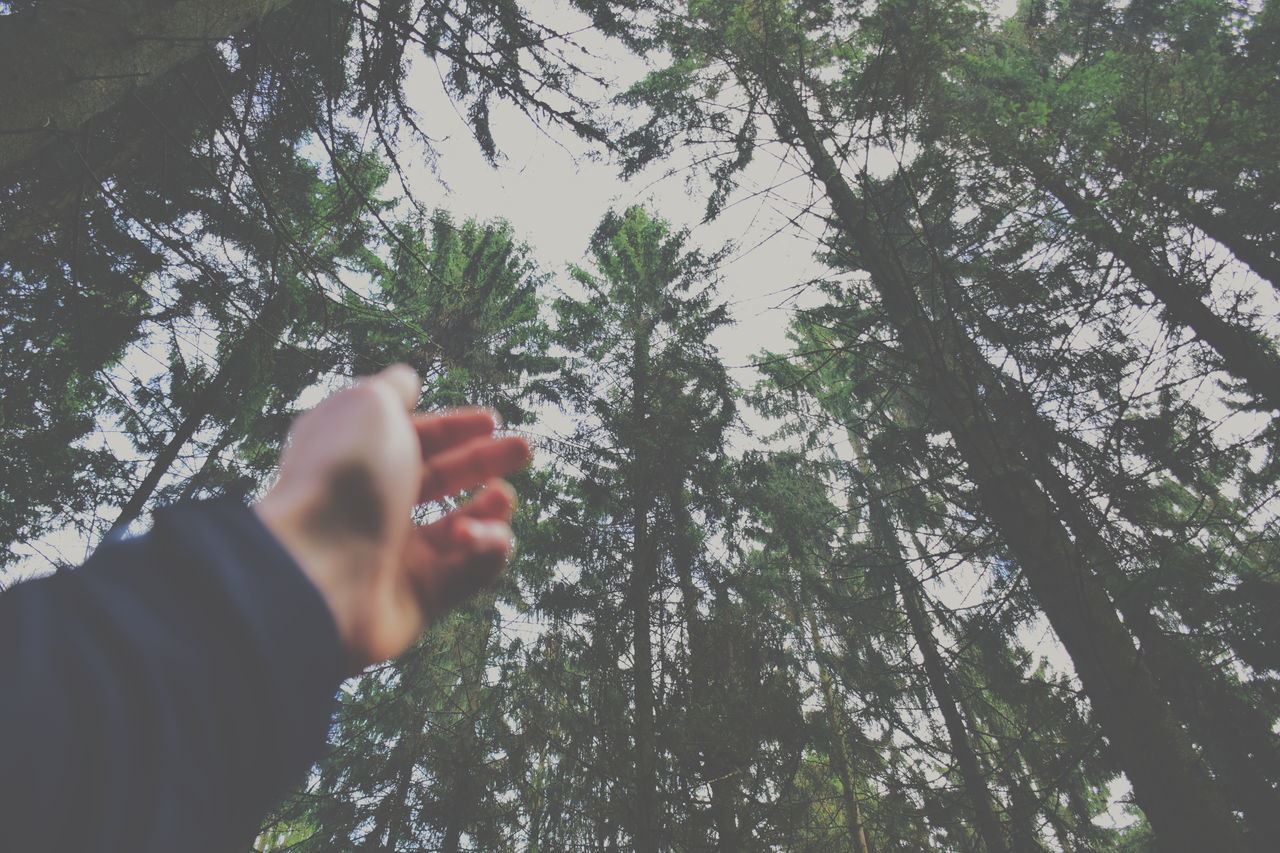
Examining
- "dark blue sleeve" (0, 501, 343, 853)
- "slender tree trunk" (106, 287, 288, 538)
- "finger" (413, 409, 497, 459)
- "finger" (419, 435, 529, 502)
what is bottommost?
"dark blue sleeve" (0, 501, 343, 853)

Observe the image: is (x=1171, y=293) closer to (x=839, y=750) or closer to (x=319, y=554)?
(x=319, y=554)

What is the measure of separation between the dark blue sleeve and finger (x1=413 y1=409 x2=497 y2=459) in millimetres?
311

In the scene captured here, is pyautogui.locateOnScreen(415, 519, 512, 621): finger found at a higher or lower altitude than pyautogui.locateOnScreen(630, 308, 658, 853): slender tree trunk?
lower

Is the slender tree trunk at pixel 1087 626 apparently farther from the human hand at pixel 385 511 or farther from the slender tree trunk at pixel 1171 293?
the human hand at pixel 385 511

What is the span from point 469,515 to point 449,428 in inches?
5.5

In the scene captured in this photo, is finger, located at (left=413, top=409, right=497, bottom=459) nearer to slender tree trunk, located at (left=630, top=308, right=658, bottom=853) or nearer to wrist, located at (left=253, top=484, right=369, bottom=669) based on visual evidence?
wrist, located at (left=253, top=484, right=369, bottom=669)

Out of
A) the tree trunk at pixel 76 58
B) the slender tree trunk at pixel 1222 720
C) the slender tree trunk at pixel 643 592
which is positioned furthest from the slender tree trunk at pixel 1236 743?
the tree trunk at pixel 76 58

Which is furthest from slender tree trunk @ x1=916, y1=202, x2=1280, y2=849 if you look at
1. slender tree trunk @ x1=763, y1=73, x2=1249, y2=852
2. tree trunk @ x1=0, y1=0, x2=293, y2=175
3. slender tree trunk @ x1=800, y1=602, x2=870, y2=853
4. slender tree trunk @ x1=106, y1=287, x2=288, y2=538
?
slender tree trunk @ x1=106, y1=287, x2=288, y2=538

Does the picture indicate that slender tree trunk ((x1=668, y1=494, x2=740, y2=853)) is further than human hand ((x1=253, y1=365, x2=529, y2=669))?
Yes

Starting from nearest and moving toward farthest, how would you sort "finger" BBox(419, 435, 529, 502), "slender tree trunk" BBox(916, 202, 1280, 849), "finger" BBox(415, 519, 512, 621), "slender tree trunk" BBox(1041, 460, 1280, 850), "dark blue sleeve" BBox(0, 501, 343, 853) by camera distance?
1. "dark blue sleeve" BBox(0, 501, 343, 853)
2. "finger" BBox(415, 519, 512, 621)
3. "finger" BBox(419, 435, 529, 502)
4. "slender tree trunk" BBox(916, 202, 1280, 849)
5. "slender tree trunk" BBox(1041, 460, 1280, 850)

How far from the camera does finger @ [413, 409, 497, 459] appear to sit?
825mm

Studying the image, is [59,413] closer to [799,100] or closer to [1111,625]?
[799,100]

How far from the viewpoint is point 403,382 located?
79 centimetres

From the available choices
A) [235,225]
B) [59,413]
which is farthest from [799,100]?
[59,413]
